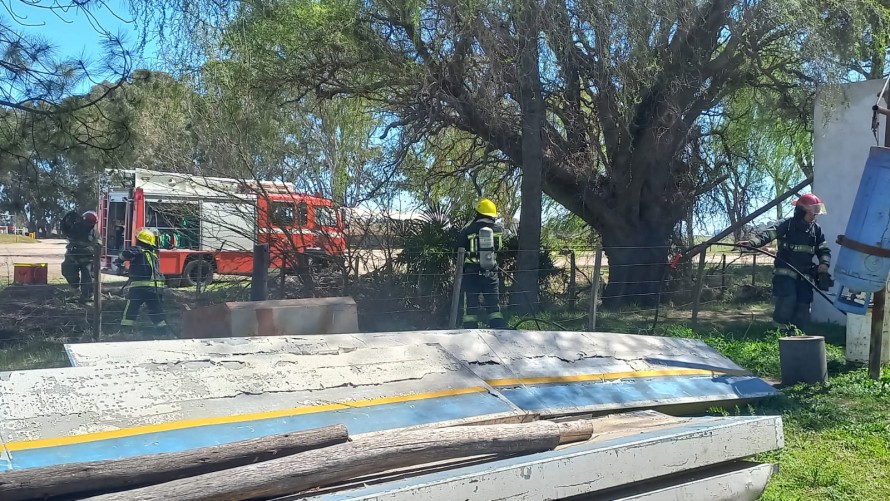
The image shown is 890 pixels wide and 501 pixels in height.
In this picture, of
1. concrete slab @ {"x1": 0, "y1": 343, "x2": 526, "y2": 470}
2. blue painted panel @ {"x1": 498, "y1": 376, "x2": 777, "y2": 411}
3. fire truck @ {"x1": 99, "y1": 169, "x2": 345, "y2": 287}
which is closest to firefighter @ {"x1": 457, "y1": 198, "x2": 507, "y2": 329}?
fire truck @ {"x1": 99, "y1": 169, "x2": 345, "y2": 287}

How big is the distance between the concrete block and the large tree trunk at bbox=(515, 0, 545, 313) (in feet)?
14.1

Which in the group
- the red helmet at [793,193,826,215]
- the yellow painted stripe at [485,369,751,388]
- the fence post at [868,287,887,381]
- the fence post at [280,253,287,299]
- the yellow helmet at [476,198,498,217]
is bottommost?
the yellow painted stripe at [485,369,751,388]

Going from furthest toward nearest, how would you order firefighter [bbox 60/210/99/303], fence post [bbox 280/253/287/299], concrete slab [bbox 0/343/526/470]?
firefighter [bbox 60/210/99/303]
fence post [bbox 280/253/287/299]
concrete slab [bbox 0/343/526/470]

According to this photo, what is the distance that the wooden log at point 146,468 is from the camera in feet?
10.1

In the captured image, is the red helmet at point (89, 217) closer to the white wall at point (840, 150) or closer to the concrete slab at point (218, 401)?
the concrete slab at point (218, 401)

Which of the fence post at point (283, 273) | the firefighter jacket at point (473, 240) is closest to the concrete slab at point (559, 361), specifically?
the firefighter jacket at point (473, 240)

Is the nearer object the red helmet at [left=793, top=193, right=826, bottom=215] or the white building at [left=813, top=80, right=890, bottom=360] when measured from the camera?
the red helmet at [left=793, top=193, right=826, bottom=215]

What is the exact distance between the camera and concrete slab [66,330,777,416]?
4.92 metres

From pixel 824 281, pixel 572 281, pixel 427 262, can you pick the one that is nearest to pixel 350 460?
pixel 824 281

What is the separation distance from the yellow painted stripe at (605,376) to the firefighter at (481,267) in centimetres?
310

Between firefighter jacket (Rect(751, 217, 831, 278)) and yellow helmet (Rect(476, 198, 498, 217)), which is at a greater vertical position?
yellow helmet (Rect(476, 198, 498, 217))

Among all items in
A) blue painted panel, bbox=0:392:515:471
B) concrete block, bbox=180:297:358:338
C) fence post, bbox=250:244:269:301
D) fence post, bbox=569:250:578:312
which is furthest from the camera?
fence post, bbox=569:250:578:312

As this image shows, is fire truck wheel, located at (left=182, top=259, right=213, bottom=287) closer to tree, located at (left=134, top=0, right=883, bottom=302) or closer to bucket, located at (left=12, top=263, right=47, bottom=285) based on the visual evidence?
bucket, located at (left=12, top=263, right=47, bottom=285)

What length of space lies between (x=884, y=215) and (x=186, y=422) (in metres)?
6.14
